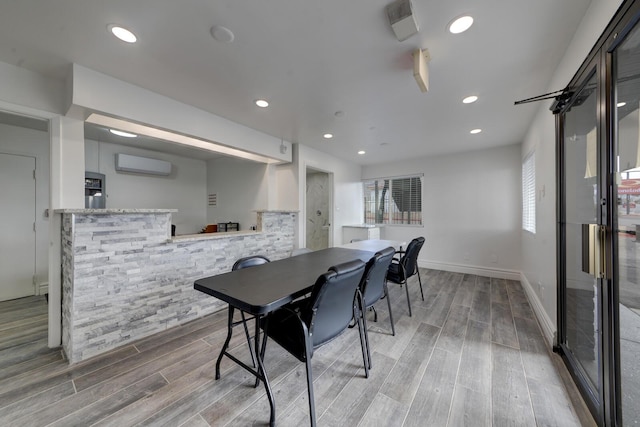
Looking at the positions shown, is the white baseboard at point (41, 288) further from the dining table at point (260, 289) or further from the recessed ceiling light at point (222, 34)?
the recessed ceiling light at point (222, 34)

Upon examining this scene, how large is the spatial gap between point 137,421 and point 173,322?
1.23m

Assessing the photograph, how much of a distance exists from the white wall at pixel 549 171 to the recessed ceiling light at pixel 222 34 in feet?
6.87

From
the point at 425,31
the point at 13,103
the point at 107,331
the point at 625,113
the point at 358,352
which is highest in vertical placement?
the point at 425,31

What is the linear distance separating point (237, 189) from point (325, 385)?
14.2ft

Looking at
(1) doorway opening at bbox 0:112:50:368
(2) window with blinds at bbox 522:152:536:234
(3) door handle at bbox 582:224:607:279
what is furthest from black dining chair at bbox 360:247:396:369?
(1) doorway opening at bbox 0:112:50:368

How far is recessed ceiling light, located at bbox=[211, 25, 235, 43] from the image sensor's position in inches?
59.9

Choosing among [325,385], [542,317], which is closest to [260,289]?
[325,385]

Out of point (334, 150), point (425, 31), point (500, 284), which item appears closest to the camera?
point (425, 31)

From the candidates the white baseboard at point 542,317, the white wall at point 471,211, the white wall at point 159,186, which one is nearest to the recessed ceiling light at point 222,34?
the white baseboard at point 542,317

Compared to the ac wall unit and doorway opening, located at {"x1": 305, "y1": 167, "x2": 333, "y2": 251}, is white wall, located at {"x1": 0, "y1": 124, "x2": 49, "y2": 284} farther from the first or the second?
doorway opening, located at {"x1": 305, "y1": 167, "x2": 333, "y2": 251}

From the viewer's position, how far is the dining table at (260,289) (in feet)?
4.10

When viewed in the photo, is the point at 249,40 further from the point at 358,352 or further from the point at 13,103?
the point at 358,352

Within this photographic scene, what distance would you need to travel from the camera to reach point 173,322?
248cm

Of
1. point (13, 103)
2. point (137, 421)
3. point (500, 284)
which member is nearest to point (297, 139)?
point (13, 103)
